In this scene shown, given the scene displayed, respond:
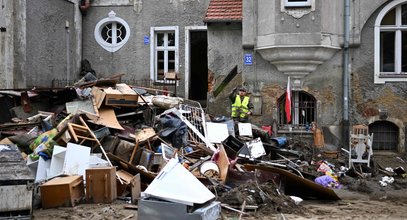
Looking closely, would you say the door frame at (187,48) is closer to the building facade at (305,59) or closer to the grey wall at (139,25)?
the grey wall at (139,25)

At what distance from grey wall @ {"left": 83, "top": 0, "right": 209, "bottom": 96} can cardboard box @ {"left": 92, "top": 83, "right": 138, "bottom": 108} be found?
6257mm

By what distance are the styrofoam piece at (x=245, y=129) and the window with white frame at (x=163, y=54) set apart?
21.4 feet

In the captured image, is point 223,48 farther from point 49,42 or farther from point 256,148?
→ point 49,42

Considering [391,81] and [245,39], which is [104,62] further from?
[391,81]

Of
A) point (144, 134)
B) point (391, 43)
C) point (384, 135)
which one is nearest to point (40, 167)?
point (144, 134)

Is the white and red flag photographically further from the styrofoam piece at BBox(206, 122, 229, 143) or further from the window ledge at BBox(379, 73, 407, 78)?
the window ledge at BBox(379, 73, 407, 78)

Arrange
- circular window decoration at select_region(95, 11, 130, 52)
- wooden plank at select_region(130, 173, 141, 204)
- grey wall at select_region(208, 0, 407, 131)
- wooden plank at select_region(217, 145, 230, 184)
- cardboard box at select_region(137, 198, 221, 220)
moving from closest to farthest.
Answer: cardboard box at select_region(137, 198, 221, 220), wooden plank at select_region(130, 173, 141, 204), wooden plank at select_region(217, 145, 230, 184), grey wall at select_region(208, 0, 407, 131), circular window decoration at select_region(95, 11, 130, 52)

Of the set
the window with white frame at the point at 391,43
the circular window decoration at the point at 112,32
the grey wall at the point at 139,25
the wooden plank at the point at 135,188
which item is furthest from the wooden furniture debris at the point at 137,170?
the circular window decoration at the point at 112,32

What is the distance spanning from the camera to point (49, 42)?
753 inches

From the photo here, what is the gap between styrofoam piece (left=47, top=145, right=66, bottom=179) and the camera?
10391mm

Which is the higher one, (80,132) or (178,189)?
(80,132)

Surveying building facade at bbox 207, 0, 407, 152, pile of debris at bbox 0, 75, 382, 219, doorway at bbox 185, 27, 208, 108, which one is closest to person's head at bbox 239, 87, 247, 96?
building facade at bbox 207, 0, 407, 152

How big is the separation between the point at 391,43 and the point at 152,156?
827cm

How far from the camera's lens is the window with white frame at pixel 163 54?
20.3m
